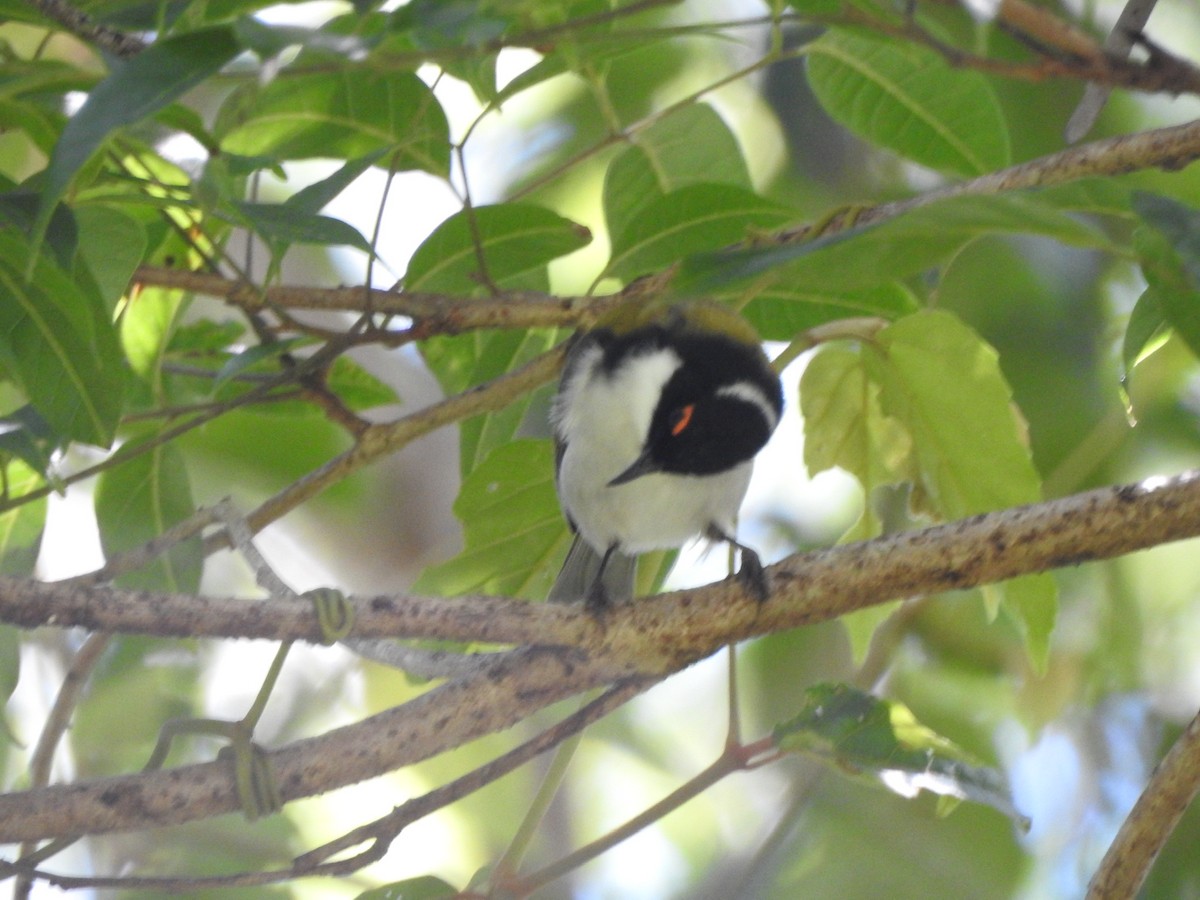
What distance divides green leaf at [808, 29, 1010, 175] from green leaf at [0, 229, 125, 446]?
1.11 m

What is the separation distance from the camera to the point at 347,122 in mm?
1826

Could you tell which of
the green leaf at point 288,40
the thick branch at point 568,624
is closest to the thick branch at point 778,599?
the thick branch at point 568,624

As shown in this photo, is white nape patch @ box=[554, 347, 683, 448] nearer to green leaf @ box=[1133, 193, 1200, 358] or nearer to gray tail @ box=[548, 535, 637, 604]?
gray tail @ box=[548, 535, 637, 604]

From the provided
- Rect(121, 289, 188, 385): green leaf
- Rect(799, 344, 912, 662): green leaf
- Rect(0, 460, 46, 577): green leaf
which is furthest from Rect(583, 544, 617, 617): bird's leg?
Rect(0, 460, 46, 577): green leaf

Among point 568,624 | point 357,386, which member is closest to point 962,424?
point 568,624

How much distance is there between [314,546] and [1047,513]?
3.19 m

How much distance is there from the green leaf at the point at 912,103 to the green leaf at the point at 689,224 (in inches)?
8.7

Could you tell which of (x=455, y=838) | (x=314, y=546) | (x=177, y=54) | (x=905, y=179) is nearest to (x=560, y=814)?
(x=455, y=838)

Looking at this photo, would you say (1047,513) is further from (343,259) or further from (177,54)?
(343,259)

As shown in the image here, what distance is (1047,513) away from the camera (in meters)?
1.26

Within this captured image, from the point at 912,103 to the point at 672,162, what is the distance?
1.37 ft

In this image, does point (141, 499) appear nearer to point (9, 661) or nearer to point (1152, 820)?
point (9, 661)

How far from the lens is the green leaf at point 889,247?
3.00ft

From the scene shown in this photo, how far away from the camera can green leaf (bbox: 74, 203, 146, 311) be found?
137 cm
